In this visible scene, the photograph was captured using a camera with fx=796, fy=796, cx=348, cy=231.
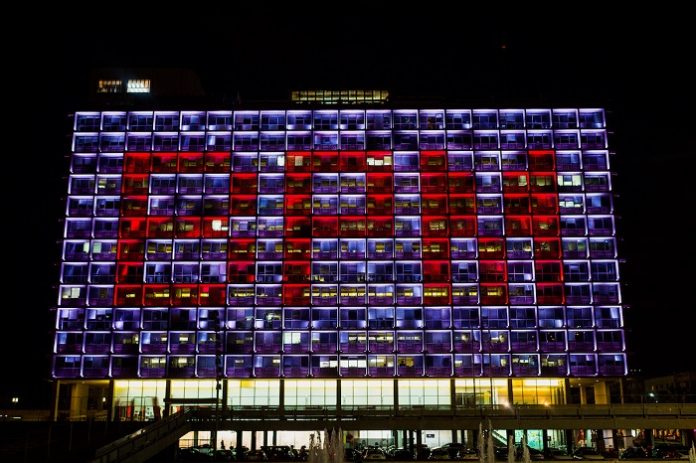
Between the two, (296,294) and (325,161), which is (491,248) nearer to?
(325,161)

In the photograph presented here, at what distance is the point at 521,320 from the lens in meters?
125

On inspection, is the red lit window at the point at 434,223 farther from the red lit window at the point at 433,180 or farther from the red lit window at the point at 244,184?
the red lit window at the point at 244,184

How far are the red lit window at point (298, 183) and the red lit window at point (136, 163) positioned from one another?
23230mm

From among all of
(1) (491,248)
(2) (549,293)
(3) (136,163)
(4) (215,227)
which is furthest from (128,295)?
(2) (549,293)

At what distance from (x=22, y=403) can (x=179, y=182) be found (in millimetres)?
63709

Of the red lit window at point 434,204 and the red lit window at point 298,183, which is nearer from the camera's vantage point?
the red lit window at point 434,204

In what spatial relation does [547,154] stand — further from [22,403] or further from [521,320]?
[22,403]

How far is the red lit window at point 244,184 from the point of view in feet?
427

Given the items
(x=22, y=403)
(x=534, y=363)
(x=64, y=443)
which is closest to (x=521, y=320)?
(x=534, y=363)

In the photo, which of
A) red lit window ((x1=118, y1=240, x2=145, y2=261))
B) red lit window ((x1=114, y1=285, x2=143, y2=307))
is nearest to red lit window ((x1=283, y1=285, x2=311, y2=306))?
red lit window ((x1=114, y1=285, x2=143, y2=307))

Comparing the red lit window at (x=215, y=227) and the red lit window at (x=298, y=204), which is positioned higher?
the red lit window at (x=298, y=204)

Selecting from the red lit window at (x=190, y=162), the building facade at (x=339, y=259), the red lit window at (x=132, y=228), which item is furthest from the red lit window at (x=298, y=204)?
the red lit window at (x=132, y=228)

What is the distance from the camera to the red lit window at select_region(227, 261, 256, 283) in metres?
127

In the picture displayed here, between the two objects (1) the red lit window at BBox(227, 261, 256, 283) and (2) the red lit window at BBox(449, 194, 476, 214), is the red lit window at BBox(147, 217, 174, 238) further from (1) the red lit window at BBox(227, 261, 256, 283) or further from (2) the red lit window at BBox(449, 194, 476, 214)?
(2) the red lit window at BBox(449, 194, 476, 214)
